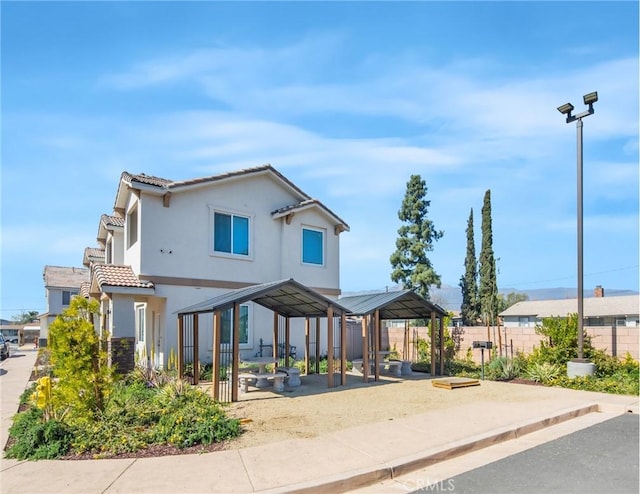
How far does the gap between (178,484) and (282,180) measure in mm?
14498

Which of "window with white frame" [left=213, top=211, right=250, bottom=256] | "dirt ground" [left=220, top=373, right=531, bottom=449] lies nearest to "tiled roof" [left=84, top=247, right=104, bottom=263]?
"window with white frame" [left=213, top=211, right=250, bottom=256]

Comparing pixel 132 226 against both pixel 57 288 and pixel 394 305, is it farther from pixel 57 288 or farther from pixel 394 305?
pixel 57 288

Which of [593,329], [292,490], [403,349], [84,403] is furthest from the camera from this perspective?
[403,349]

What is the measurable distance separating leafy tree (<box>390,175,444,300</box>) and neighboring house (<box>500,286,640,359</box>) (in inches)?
304

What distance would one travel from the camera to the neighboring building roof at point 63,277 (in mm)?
44312

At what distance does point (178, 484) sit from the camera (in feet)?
19.4

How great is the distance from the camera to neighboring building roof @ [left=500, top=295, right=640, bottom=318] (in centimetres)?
3519

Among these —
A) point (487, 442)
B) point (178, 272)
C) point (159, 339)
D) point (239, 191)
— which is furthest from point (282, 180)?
point (487, 442)

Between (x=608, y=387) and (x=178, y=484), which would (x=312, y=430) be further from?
(x=608, y=387)

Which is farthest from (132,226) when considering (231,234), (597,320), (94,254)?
(597,320)

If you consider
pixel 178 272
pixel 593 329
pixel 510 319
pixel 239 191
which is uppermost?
pixel 239 191

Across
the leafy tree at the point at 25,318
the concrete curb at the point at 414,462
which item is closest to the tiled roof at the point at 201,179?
the concrete curb at the point at 414,462

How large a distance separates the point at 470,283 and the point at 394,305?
84.8ft

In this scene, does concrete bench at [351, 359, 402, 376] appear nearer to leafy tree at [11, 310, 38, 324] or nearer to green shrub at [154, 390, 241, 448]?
green shrub at [154, 390, 241, 448]
